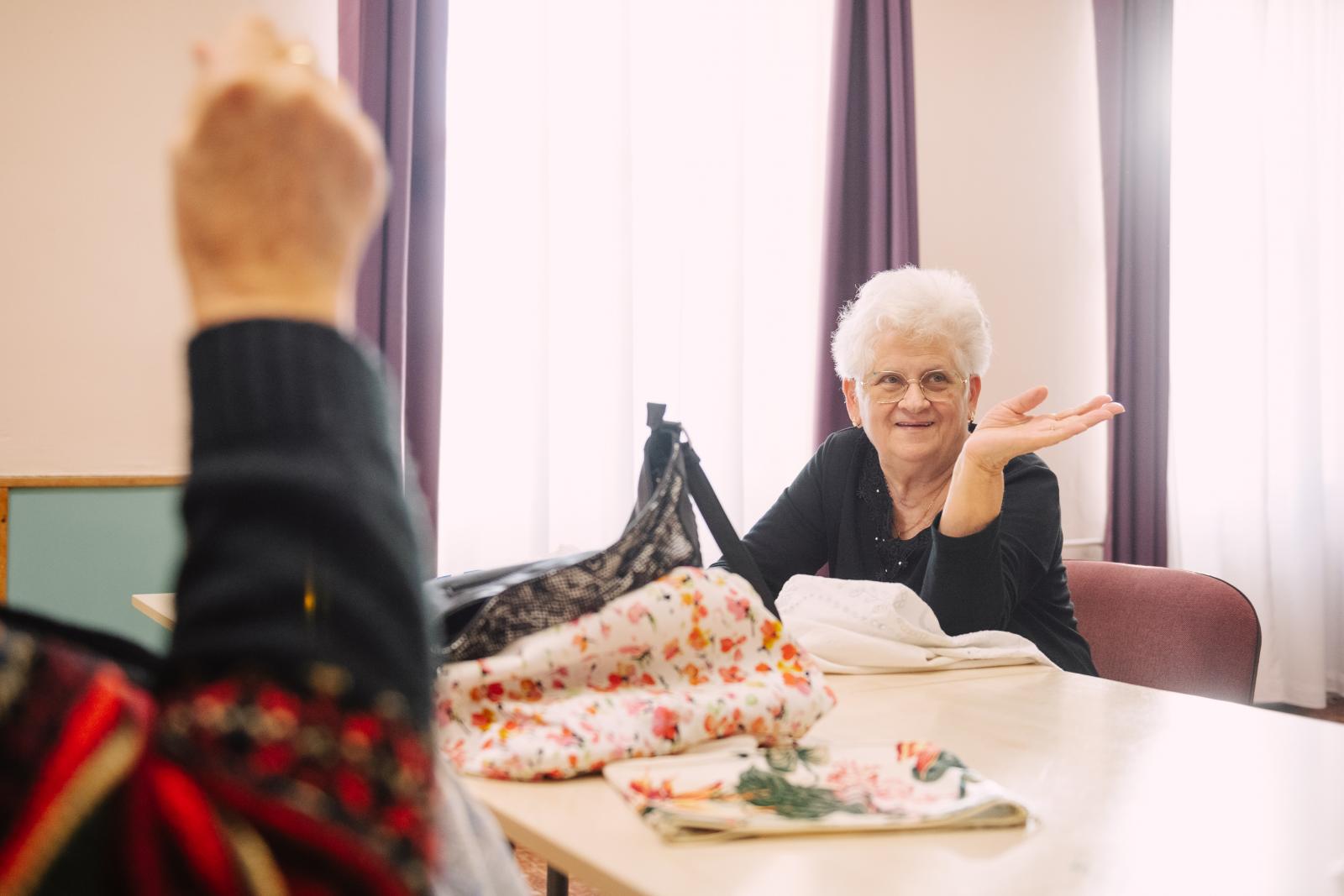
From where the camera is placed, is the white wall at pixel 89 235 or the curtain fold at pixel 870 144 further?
the curtain fold at pixel 870 144

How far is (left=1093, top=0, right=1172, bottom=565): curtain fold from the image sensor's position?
3.78 meters

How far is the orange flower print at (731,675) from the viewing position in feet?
2.97

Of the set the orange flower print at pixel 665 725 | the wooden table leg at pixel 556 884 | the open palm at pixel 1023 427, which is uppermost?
the open palm at pixel 1023 427

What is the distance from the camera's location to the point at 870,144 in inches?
129

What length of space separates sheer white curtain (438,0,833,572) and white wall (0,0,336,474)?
696 mm

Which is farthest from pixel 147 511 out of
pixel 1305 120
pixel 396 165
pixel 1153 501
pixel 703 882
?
pixel 1305 120

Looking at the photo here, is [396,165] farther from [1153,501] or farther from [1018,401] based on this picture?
[1153,501]

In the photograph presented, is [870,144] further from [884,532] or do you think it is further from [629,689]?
[629,689]

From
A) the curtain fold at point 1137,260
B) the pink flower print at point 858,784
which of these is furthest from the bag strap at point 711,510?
the curtain fold at point 1137,260

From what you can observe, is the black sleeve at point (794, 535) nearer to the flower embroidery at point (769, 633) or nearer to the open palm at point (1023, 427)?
the open palm at point (1023, 427)

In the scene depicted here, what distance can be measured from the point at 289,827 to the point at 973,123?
3783mm

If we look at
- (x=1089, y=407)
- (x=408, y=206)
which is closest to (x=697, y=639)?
(x=1089, y=407)

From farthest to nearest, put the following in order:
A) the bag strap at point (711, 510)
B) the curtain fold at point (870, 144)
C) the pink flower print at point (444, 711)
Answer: the curtain fold at point (870, 144) → the bag strap at point (711, 510) → the pink flower print at point (444, 711)

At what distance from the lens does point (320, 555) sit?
0.34 meters
